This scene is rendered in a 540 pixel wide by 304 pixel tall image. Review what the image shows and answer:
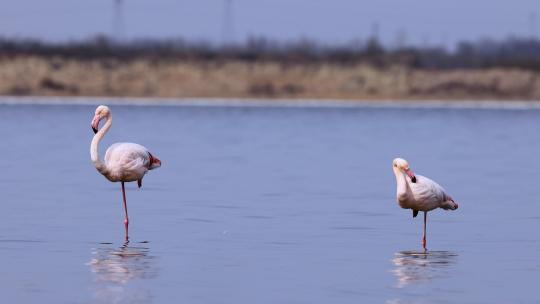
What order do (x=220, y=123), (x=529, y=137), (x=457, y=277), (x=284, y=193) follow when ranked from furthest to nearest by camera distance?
(x=220, y=123) → (x=529, y=137) → (x=284, y=193) → (x=457, y=277)

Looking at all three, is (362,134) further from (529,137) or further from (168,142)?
(168,142)

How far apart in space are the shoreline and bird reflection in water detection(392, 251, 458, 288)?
53559 millimetres

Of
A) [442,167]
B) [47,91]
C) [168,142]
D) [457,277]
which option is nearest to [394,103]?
[47,91]

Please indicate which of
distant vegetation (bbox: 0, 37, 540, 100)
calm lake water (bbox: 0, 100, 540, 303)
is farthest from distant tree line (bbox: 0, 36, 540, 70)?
calm lake water (bbox: 0, 100, 540, 303)

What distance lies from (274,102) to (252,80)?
14.9ft

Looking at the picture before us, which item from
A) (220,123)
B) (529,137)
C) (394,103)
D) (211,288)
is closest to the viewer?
(211,288)

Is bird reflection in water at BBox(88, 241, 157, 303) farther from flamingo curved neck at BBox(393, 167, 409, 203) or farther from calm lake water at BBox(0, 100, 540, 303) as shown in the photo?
flamingo curved neck at BBox(393, 167, 409, 203)

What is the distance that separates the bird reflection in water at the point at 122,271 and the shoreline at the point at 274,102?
53.3 m

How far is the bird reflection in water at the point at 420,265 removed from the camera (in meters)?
11.8

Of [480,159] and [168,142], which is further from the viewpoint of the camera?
[168,142]

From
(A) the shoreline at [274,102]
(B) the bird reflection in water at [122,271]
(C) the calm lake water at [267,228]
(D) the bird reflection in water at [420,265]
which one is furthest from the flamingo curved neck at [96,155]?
(A) the shoreline at [274,102]

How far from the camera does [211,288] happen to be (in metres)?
11.1

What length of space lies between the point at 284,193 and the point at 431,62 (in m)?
74.7

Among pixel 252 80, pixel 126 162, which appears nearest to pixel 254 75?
pixel 252 80
